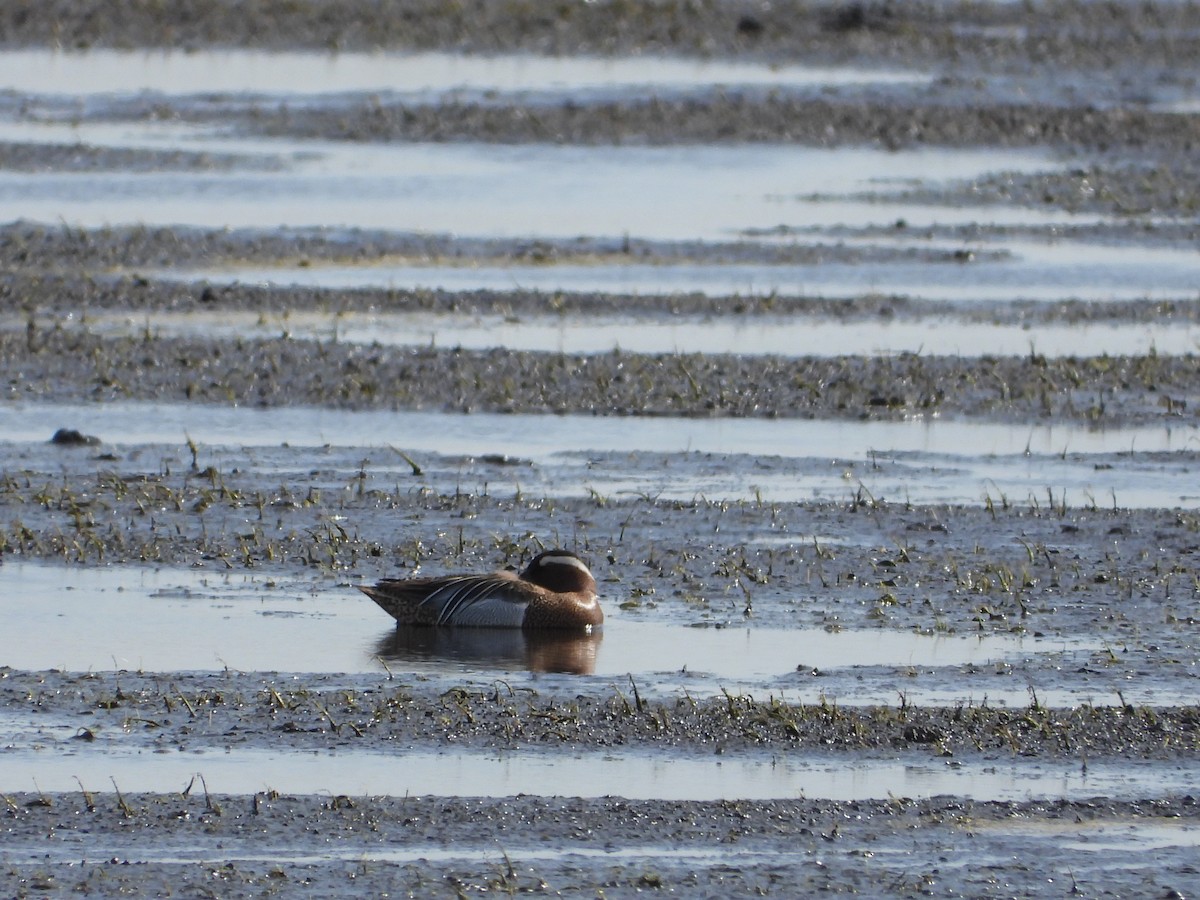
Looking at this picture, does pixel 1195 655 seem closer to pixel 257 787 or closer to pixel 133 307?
pixel 257 787

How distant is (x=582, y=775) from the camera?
7648 millimetres

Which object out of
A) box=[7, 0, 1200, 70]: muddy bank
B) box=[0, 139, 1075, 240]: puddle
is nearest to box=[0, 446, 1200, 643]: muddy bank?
box=[0, 139, 1075, 240]: puddle

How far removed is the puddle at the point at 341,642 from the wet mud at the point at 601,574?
130 mm

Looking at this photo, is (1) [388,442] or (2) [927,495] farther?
Result: (1) [388,442]

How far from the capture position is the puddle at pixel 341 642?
8.98m

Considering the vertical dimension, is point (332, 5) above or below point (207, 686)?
above

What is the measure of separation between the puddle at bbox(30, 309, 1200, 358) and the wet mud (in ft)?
0.98

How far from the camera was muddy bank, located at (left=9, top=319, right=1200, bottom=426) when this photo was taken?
14070mm

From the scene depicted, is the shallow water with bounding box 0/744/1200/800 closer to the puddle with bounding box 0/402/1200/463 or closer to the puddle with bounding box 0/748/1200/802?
the puddle with bounding box 0/748/1200/802

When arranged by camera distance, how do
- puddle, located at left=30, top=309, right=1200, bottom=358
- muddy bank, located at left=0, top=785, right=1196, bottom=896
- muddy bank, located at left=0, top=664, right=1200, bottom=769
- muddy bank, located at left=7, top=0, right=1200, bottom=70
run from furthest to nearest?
1. muddy bank, located at left=7, top=0, right=1200, bottom=70
2. puddle, located at left=30, top=309, right=1200, bottom=358
3. muddy bank, located at left=0, top=664, right=1200, bottom=769
4. muddy bank, located at left=0, top=785, right=1196, bottom=896

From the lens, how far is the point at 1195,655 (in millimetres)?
9234

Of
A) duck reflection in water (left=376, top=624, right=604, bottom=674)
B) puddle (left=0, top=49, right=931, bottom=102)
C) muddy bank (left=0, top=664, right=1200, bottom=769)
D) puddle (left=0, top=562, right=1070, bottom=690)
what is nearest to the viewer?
muddy bank (left=0, top=664, right=1200, bottom=769)

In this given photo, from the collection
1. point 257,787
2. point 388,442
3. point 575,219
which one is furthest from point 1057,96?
point 257,787

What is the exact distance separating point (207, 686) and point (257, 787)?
1.13 metres
